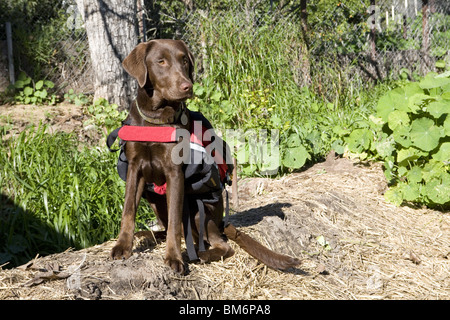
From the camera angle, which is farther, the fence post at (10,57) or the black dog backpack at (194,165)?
the fence post at (10,57)

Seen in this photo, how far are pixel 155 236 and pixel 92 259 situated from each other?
0.53m

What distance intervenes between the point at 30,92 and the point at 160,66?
3.69 m

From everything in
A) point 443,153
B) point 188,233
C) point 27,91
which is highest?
point 27,91

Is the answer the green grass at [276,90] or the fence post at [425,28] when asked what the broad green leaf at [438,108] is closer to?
the green grass at [276,90]

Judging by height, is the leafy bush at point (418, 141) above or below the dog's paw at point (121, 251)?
above

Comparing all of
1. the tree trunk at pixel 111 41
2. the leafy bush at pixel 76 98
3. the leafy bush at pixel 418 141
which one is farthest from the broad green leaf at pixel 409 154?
the leafy bush at pixel 76 98

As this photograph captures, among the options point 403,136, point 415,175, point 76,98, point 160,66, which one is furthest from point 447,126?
point 76,98

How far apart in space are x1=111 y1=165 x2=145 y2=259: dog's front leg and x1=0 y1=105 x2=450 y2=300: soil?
8 centimetres

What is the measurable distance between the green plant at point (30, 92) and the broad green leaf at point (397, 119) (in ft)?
12.5

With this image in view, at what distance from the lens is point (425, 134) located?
4.05 m

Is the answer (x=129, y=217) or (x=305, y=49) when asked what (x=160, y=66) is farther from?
(x=305, y=49)

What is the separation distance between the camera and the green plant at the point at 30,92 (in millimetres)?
5844

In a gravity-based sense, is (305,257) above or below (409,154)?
below

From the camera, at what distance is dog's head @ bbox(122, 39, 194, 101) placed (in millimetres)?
→ 2672
